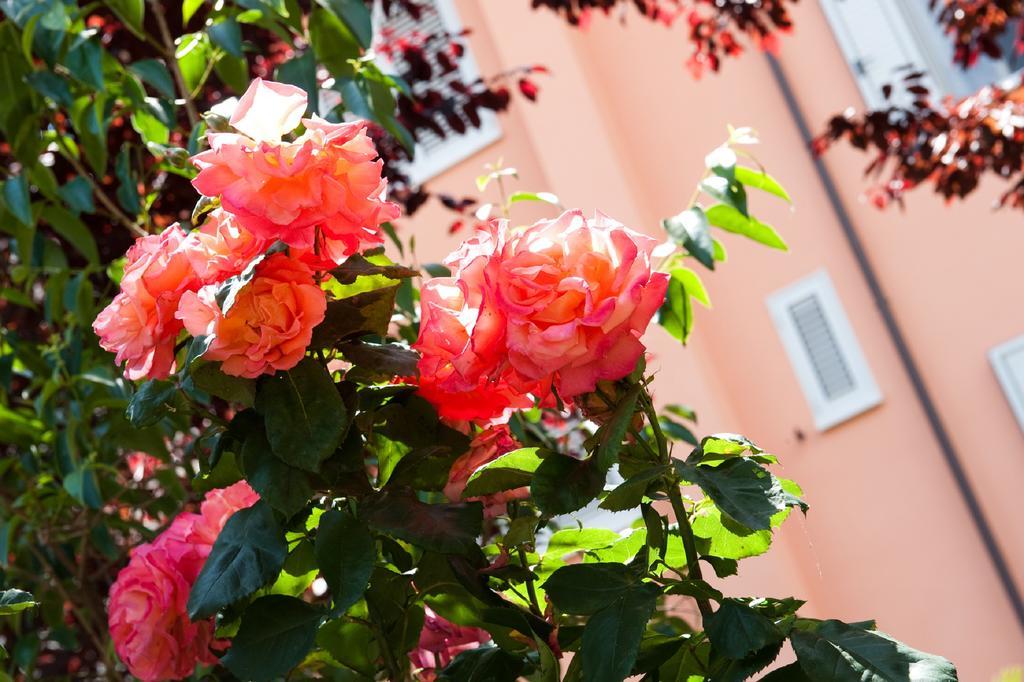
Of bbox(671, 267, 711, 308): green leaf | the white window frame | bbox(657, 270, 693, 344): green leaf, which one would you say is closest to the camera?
bbox(657, 270, 693, 344): green leaf

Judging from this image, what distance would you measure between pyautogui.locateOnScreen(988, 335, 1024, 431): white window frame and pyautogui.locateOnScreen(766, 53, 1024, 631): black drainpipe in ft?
1.40

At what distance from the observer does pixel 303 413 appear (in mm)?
1156

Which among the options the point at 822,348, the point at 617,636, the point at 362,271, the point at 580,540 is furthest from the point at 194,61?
the point at 822,348

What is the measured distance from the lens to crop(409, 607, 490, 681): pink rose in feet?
4.74

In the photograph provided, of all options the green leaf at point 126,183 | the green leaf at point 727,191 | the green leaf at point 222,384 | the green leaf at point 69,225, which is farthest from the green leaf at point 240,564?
the green leaf at point 69,225

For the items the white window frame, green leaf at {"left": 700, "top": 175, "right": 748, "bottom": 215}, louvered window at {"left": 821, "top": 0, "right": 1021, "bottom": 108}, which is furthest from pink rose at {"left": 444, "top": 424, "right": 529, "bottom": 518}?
louvered window at {"left": 821, "top": 0, "right": 1021, "bottom": 108}

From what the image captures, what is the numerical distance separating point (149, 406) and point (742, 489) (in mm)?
582

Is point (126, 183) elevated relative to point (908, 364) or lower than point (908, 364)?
elevated

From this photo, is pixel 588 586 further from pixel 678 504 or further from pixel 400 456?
pixel 400 456

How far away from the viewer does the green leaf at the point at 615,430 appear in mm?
1067

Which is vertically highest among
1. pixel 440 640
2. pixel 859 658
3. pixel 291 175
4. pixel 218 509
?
pixel 291 175

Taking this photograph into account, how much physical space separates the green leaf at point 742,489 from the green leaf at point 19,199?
→ 147cm

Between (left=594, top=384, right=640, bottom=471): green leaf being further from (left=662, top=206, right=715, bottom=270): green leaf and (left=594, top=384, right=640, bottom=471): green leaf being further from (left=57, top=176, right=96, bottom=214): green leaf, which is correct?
(left=57, top=176, right=96, bottom=214): green leaf

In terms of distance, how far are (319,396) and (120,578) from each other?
0.39 meters
